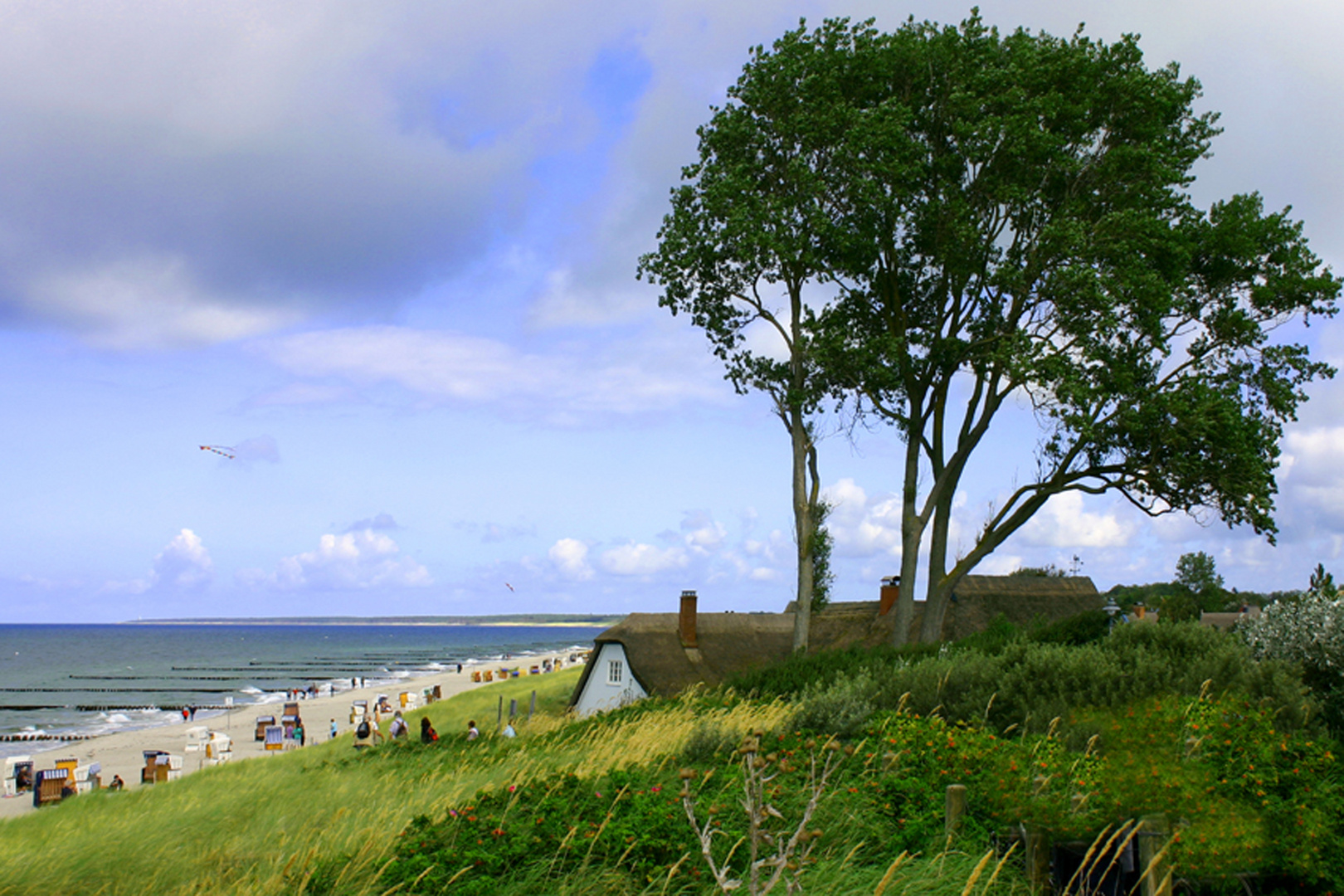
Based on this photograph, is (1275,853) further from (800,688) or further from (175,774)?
(175,774)

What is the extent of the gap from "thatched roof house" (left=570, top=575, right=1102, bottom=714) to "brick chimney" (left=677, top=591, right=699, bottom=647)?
26 millimetres

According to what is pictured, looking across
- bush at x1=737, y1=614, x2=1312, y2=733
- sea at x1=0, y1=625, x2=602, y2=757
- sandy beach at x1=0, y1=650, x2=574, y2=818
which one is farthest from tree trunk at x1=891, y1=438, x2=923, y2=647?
sea at x1=0, y1=625, x2=602, y2=757

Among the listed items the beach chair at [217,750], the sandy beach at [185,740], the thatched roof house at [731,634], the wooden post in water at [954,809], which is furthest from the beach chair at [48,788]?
the wooden post in water at [954,809]

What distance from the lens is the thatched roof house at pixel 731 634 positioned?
28.8m

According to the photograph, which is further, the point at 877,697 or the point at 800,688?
the point at 800,688

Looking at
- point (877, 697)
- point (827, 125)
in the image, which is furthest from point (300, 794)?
point (827, 125)

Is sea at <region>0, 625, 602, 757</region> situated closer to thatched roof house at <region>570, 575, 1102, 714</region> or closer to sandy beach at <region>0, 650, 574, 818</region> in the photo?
sandy beach at <region>0, 650, 574, 818</region>

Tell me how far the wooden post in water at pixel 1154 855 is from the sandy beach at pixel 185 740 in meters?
28.3

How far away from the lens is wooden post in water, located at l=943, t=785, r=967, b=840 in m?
7.42

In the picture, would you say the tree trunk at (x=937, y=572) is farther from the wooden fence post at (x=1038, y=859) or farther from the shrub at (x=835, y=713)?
the wooden fence post at (x=1038, y=859)

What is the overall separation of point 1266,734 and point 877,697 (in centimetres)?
490

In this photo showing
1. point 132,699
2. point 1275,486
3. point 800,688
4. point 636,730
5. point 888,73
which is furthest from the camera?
point 132,699

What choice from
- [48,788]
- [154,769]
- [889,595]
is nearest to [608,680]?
[889,595]

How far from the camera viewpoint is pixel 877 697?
12680 mm
